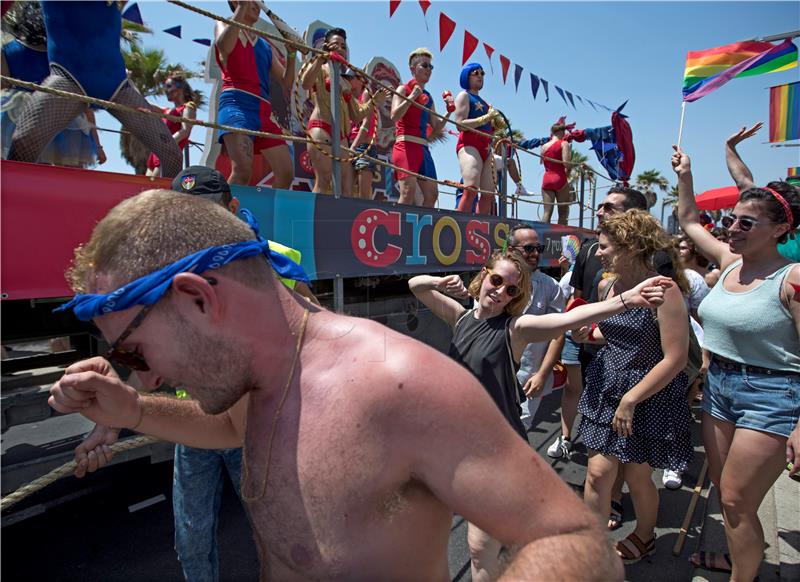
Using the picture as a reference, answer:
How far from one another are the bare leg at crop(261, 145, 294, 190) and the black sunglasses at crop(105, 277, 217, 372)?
11.2ft

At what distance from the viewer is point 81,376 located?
1383mm

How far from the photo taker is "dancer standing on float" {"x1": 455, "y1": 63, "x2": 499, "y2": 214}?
6117 mm

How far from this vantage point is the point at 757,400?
242 centimetres

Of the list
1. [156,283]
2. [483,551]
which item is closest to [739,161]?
[483,551]

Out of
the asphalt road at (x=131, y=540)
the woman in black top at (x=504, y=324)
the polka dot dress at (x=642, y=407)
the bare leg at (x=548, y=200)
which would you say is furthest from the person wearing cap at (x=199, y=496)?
the bare leg at (x=548, y=200)

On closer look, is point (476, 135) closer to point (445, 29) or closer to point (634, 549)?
point (445, 29)

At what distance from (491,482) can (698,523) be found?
341cm

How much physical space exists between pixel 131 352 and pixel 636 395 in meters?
2.47

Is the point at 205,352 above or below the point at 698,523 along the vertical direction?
above

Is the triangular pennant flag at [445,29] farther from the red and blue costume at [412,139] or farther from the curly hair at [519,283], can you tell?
the curly hair at [519,283]

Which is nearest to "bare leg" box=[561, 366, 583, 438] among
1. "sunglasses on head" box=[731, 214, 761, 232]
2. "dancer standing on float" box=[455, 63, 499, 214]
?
"sunglasses on head" box=[731, 214, 761, 232]

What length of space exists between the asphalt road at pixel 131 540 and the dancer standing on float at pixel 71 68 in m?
2.29

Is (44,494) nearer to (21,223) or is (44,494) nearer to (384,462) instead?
(21,223)

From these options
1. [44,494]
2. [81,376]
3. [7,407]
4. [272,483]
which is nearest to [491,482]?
[272,483]
